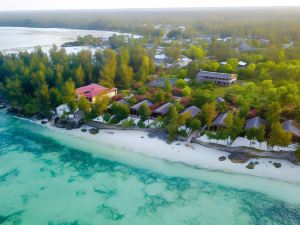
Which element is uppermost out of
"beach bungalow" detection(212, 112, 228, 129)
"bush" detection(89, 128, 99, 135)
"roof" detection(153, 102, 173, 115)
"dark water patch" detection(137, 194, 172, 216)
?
"roof" detection(153, 102, 173, 115)

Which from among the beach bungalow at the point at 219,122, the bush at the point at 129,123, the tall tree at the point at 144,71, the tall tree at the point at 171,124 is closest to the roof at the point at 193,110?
the beach bungalow at the point at 219,122

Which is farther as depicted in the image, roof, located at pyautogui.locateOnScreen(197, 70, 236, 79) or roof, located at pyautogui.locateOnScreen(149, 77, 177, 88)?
roof, located at pyautogui.locateOnScreen(197, 70, 236, 79)

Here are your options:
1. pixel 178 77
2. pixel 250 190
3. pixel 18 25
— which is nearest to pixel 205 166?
pixel 250 190

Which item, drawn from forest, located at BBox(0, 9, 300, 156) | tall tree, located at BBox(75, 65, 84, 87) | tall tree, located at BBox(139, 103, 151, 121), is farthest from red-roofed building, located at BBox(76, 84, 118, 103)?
tall tree, located at BBox(139, 103, 151, 121)

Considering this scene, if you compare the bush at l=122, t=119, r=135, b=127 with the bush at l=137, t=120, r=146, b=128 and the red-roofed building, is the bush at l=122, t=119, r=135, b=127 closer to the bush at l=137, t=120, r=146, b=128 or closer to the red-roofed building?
the bush at l=137, t=120, r=146, b=128

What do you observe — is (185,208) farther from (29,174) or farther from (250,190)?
(29,174)

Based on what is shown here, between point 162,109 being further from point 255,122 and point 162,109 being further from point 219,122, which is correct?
point 255,122

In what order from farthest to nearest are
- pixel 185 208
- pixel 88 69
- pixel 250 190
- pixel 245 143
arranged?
1. pixel 88 69
2. pixel 245 143
3. pixel 250 190
4. pixel 185 208

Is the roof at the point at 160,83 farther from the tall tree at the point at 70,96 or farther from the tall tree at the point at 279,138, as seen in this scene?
the tall tree at the point at 279,138
